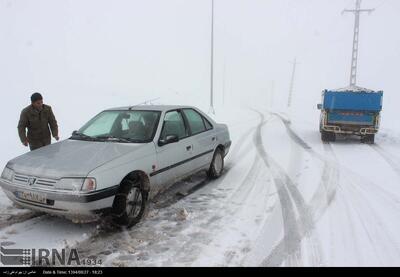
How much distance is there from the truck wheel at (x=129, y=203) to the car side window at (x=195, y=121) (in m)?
1.95

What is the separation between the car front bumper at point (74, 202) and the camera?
4.11 meters

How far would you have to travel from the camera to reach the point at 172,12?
8906cm

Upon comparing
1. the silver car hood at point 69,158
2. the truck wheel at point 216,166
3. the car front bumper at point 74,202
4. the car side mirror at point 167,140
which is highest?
the car side mirror at point 167,140

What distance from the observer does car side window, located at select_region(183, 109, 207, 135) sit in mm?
6543

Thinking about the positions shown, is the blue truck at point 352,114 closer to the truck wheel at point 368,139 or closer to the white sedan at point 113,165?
the truck wheel at point 368,139

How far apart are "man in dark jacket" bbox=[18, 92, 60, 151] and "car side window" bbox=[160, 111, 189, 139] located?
2.25m

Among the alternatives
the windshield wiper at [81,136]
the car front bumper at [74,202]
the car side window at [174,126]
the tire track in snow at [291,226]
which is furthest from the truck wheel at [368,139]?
the car front bumper at [74,202]

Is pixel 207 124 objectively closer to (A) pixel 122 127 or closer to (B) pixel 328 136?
(A) pixel 122 127

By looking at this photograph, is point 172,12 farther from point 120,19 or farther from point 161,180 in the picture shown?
point 161,180

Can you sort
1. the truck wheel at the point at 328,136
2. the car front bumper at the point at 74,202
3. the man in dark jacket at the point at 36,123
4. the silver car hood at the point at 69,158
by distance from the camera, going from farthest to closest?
the truck wheel at the point at 328,136
the man in dark jacket at the point at 36,123
the silver car hood at the point at 69,158
the car front bumper at the point at 74,202

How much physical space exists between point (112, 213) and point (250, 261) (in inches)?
71.5

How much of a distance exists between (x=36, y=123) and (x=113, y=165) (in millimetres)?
2640

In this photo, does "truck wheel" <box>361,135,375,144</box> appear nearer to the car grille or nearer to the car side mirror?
the car side mirror

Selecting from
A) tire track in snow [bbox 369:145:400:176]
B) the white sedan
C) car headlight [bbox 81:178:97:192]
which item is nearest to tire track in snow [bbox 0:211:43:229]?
the white sedan
